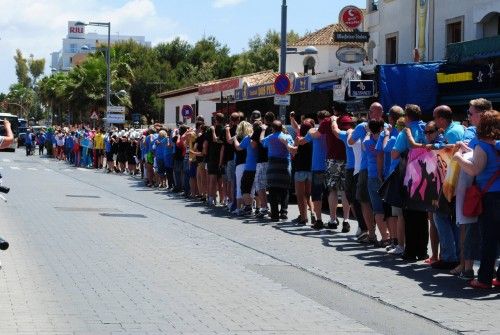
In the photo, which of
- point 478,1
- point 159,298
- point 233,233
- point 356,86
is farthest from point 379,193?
point 478,1

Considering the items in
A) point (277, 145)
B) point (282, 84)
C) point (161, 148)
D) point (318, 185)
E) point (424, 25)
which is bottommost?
point (318, 185)

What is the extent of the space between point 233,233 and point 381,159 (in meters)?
3.38

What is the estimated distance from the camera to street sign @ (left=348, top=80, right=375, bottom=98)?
72.9 ft

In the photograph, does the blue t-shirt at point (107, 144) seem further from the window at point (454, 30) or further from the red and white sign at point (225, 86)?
the window at point (454, 30)

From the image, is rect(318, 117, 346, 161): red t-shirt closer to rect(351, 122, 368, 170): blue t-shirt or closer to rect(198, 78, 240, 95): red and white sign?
rect(351, 122, 368, 170): blue t-shirt

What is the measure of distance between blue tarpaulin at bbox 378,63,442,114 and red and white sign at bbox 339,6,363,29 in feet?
38.2

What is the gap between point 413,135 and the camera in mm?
11984

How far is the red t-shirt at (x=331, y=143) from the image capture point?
15.7 metres

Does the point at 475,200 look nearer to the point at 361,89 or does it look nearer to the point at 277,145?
the point at 277,145

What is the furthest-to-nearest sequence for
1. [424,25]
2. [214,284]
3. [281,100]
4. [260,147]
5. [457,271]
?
[424,25], [281,100], [260,147], [457,271], [214,284]

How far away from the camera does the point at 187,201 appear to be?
23109mm

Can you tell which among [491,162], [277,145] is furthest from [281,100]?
[491,162]

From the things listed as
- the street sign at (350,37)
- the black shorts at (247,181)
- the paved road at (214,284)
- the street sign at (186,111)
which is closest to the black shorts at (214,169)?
the black shorts at (247,181)

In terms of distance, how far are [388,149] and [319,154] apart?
3.48 meters
